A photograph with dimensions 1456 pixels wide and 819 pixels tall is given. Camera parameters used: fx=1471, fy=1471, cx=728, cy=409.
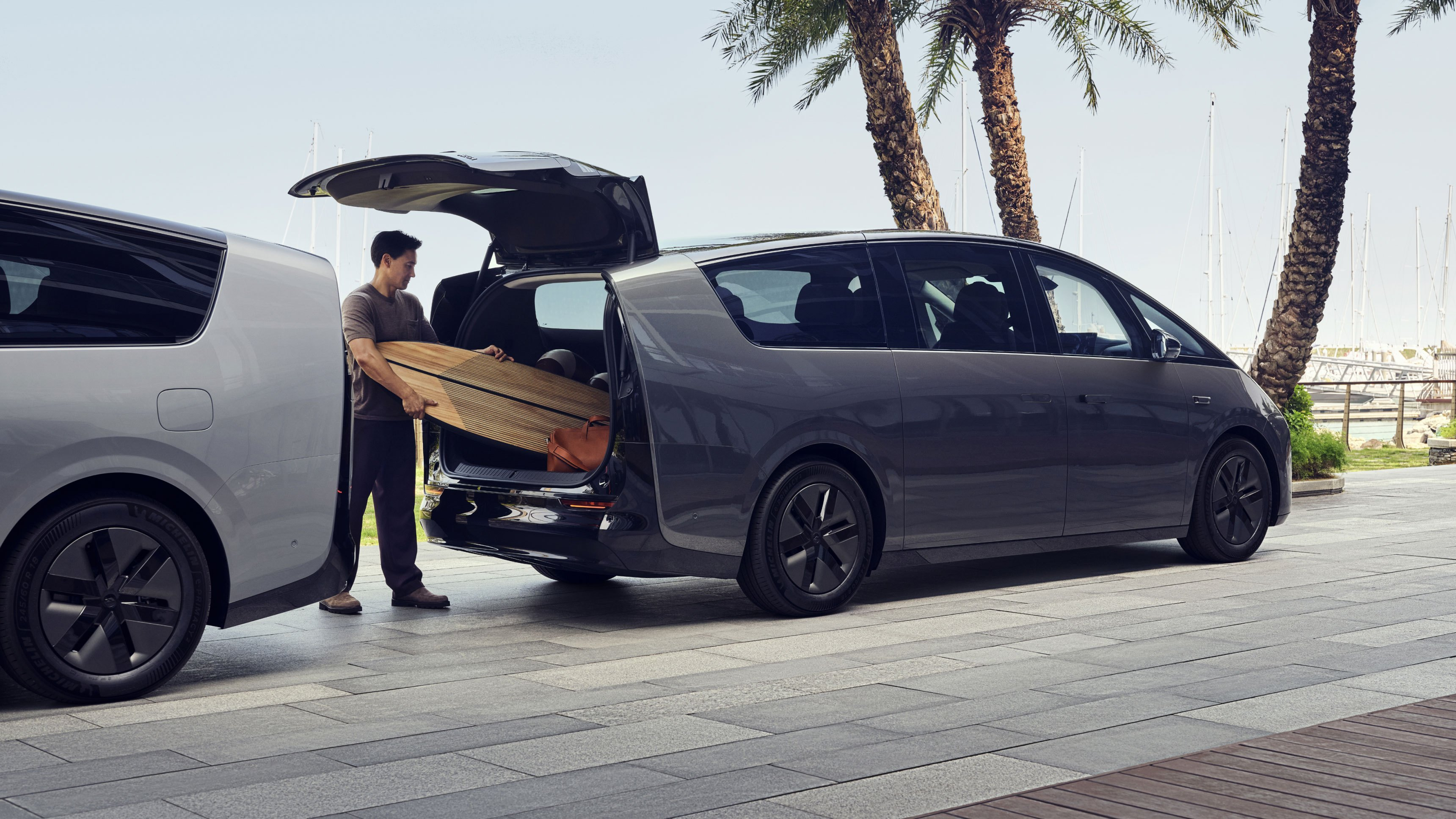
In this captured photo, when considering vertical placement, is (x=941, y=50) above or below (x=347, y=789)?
above

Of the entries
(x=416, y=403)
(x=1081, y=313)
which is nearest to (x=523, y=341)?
(x=416, y=403)

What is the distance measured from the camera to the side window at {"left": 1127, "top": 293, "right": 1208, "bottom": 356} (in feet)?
27.3

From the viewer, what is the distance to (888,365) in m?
7.02

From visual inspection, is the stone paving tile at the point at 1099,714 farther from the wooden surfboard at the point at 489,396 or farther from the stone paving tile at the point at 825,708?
the wooden surfboard at the point at 489,396

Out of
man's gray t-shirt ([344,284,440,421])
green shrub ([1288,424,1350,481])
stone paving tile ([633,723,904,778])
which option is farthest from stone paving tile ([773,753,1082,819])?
green shrub ([1288,424,1350,481])

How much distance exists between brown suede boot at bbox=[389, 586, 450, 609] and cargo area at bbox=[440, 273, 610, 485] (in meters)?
0.64

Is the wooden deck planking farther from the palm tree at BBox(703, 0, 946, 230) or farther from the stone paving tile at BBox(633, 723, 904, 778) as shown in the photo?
the palm tree at BBox(703, 0, 946, 230)

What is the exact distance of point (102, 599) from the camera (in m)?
5.10

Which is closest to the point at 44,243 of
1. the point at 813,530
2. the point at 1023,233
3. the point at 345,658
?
the point at 345,658

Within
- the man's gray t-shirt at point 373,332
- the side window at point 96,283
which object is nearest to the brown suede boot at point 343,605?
the man's gray t-shirt at point 373,332

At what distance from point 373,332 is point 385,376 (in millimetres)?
276

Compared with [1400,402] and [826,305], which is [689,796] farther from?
[1400,402]

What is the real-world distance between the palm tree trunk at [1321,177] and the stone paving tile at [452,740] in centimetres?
1290

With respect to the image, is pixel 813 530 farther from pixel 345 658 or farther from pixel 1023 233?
pixel 1023 233
